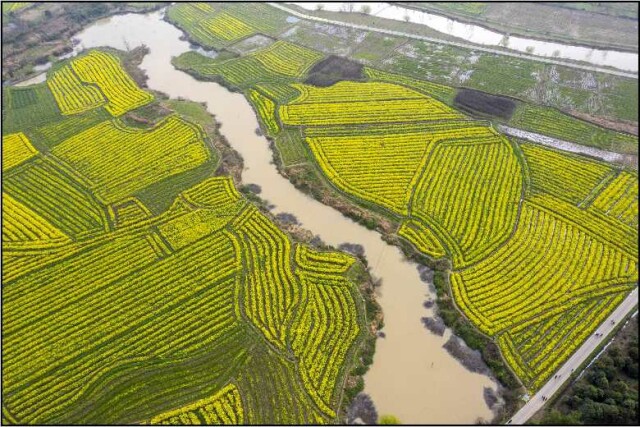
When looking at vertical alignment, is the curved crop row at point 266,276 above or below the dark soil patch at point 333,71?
below

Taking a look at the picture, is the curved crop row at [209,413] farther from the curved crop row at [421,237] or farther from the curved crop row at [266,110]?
the curved crop row at [266,110]

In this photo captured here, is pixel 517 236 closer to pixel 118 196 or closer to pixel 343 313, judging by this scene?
pixel 343 313

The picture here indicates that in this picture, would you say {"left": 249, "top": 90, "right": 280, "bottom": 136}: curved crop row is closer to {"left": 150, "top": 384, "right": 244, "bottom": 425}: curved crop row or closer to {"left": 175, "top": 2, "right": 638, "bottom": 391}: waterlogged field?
{"left": 175, "top": 2, "right": 638, "bottom": 391}: waterlogged field

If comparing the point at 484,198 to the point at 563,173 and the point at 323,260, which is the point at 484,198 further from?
the point at 323,260

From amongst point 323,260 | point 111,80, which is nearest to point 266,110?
point 111,80

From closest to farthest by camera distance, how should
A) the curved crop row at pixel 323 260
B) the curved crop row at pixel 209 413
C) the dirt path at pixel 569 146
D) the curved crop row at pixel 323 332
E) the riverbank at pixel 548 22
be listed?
the curved crop row at pixel 209 413
the curved crop row at pixel 323 332
the curved crop row at pixel 323 260
the dirt path at pixel 569 146
the riverbank at pixel 548 22

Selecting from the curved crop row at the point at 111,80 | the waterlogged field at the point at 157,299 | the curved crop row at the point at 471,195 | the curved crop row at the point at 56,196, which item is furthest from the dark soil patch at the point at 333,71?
the curved crop row at the point at 56,196
